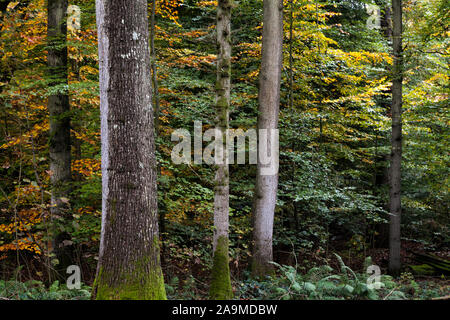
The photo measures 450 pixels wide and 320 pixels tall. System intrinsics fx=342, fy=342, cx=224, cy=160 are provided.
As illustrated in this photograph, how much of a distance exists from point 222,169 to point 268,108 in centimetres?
318

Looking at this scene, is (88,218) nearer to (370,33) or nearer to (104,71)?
(104,71)

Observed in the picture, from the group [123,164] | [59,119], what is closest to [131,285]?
[123,164]

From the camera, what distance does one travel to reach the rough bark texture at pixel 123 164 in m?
3.97

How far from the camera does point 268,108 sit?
325 inches

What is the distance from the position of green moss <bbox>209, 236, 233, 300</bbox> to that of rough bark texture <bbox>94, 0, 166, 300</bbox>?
141cm

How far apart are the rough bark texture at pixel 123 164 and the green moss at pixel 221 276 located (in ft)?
4.63

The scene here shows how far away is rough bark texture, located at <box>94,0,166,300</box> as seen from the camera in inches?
156

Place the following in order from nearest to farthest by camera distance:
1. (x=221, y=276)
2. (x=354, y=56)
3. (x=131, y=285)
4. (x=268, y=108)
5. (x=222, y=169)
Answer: (x=131, y=285)
(x=221, y=276)
(x=222, y=169)
(x=268, y=108)
(x=354, y=56)

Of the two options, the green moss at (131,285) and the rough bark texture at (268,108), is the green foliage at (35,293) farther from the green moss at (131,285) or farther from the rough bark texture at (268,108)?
the rough bark texture at (268,108)

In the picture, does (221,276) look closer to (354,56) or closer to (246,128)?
(246,128)

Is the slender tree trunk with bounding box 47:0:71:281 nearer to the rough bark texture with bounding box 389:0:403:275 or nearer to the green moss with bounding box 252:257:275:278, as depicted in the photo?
the green moss with bounding box 252:257:275:278

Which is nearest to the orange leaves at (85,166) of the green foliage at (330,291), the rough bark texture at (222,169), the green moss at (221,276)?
the rough bark texture at (222,169)
